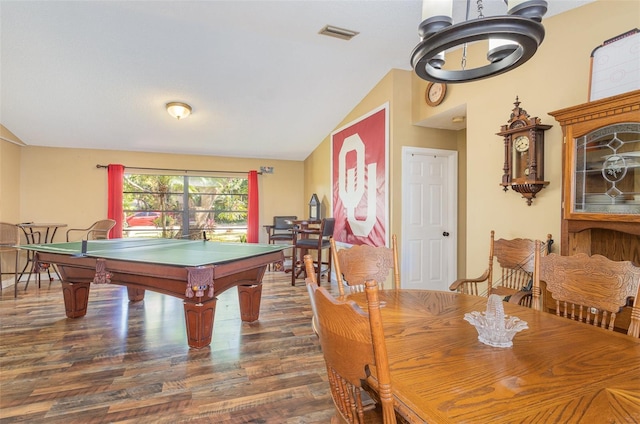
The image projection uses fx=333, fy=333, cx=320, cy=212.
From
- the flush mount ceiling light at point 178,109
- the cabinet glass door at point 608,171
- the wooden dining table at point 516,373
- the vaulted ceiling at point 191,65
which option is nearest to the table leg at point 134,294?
the flush mount ceiling light at point 178,109

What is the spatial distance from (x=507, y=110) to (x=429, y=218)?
1706 mm

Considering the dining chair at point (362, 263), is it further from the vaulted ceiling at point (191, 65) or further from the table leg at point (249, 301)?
the vaulted ceiling at point (191, 65)

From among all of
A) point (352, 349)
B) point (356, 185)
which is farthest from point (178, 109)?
point (352, 349)

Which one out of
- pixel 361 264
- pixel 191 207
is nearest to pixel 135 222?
pixel 191 207

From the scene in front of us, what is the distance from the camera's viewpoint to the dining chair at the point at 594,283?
144 centimetres

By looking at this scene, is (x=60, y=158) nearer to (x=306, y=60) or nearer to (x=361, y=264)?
(x=306, y=60)

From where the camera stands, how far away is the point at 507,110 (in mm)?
3070

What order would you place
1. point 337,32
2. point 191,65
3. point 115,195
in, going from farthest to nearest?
point 115,195
point 191,65
point 337,32

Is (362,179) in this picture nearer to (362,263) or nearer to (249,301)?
(249,301)

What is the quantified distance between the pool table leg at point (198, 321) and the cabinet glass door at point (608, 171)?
2.83 metres

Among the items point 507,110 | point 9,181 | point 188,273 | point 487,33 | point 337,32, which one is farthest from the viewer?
point 9,181

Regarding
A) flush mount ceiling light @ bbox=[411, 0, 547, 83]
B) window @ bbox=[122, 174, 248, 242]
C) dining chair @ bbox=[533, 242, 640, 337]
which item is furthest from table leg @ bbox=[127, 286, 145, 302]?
dining chair @ bbox=[533, 242, 640, 337]

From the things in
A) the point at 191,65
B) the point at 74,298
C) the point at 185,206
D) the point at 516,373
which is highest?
the point at 191,65

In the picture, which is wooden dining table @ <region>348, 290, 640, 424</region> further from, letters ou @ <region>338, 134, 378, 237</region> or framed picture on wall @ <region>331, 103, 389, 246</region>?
letters ou @ <region>338, 134, 378, 237</region>
